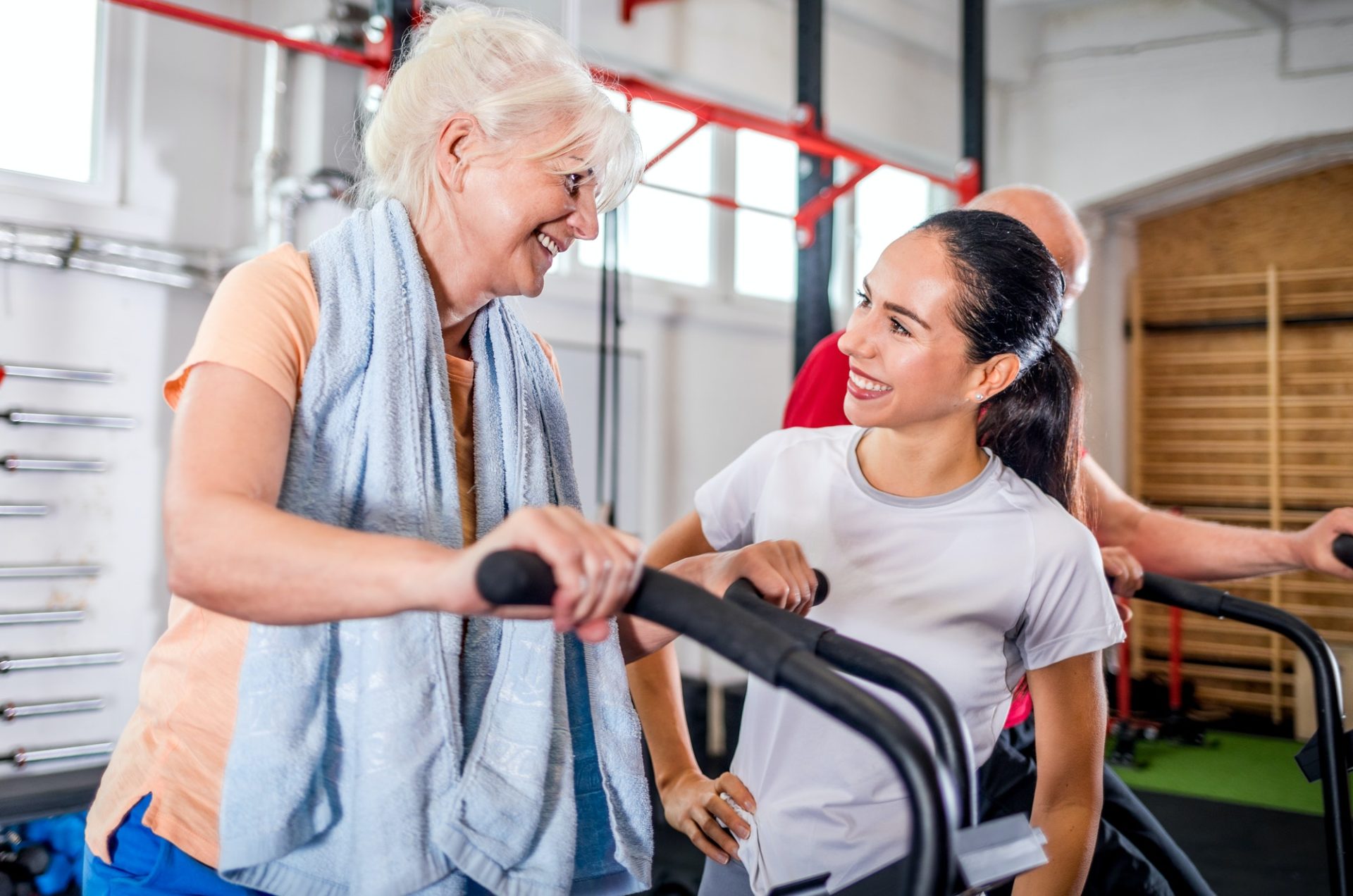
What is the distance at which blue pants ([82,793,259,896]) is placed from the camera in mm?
1070

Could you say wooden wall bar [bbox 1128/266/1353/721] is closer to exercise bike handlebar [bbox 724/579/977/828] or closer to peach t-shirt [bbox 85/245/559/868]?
exercise bike handlebar [bbox 724/579/977/828]

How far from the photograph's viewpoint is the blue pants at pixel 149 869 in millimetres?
1070

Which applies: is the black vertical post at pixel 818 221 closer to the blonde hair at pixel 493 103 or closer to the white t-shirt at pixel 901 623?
the white t-shirt at pixel 901 623

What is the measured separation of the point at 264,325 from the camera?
40.0 inches

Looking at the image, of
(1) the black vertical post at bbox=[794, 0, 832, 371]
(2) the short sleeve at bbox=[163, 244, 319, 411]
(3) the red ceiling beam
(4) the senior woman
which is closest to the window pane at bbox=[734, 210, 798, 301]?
(3) the red ceiling beam

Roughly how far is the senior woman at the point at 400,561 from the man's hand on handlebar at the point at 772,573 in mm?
165

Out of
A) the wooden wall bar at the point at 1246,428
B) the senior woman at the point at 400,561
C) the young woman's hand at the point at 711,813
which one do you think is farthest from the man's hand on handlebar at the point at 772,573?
the wooden wall bar at the point at 1246,428

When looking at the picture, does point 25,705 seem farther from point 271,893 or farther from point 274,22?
point 271,893

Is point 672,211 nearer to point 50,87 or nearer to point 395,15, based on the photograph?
point 395,15

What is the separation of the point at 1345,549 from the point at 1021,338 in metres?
0.51

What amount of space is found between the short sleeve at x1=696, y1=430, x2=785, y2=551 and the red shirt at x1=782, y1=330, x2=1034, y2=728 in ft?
1.14

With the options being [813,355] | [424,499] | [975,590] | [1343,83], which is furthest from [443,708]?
[1343,83]

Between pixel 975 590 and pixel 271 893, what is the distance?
0.84m

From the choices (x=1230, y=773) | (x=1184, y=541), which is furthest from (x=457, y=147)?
(x=1230, y=773)
